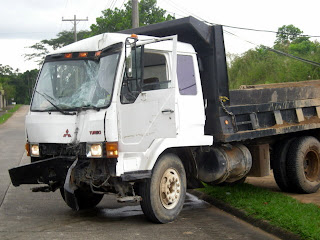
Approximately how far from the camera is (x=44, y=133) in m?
7.30

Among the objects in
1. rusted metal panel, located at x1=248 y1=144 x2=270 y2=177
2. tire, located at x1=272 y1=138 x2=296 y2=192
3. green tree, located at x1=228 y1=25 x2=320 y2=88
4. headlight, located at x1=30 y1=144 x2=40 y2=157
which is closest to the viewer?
headlight, located at x1=30 y1=144 x2=40 y2=157

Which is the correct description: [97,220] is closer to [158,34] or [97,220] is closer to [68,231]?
[68,231]

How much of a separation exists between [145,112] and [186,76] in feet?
3.36

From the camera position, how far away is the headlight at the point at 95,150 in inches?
265

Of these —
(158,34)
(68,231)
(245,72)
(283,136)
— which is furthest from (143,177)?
(245,72)

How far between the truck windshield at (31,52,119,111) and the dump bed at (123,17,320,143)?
5.00 ft

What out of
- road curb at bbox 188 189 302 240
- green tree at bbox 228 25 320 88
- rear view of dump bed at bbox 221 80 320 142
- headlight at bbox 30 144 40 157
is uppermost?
green tree at bbox 228 25 320 88

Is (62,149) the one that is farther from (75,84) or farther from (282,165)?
(282,165)

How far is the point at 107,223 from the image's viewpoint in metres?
7.46

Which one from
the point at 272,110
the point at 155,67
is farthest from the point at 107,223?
the point at 272,110

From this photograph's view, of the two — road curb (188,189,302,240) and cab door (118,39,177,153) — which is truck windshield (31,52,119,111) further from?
road curb (188,189,302,240)

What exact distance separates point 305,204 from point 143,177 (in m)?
2.73

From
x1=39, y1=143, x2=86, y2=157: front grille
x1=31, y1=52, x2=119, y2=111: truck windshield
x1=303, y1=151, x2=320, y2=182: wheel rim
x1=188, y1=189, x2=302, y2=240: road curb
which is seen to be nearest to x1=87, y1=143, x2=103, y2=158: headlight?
x1=39, y1=143, x2=86, y2=157: front grille

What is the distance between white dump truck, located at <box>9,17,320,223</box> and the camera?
22.5 feet
